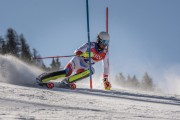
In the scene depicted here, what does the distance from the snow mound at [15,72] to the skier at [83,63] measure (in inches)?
15.0

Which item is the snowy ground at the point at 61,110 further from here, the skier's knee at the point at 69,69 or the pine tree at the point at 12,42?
the pine tree at the point at 12,42

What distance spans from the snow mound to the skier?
0.38 meters

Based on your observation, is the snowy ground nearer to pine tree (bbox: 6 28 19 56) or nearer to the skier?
the skier

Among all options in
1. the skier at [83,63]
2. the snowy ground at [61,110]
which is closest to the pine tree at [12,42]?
the skier at [83,63]

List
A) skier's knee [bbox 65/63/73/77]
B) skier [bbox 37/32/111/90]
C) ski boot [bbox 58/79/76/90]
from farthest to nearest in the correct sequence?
1. skier's knee [bbox 65/63/73/77]
2. skier [bbox 37/32/111/90]
3. ski boot [bbox 58/79/76/90]

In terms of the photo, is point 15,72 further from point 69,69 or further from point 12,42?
point 12,42

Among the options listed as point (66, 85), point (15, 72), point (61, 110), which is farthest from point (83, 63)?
point (61, 110)

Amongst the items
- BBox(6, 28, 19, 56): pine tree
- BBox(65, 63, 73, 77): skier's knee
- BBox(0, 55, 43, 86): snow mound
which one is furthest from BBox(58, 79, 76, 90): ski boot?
BBox(6, 28, 19, 56): pine tree

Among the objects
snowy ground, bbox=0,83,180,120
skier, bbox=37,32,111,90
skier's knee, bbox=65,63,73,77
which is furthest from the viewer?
skier's knee, bbox=65,63,73,77

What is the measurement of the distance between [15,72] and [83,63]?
207 cm

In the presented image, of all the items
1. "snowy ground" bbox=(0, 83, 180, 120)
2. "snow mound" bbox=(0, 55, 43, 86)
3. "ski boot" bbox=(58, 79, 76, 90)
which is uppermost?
"snow mound" bbox=(0, 55, 43, 86)

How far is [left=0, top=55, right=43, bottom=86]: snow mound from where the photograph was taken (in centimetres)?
1044

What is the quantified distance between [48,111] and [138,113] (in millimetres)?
1420

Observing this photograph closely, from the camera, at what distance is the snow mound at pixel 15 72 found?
34.2 ft
